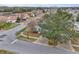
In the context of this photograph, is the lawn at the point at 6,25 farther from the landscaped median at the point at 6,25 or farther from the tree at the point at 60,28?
the tree at the point at 60,28

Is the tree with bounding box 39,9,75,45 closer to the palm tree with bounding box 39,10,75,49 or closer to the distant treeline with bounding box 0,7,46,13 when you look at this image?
the palm tree with bounding box 39,10,75,49

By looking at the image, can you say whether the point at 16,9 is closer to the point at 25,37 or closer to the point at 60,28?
the point at 25,37

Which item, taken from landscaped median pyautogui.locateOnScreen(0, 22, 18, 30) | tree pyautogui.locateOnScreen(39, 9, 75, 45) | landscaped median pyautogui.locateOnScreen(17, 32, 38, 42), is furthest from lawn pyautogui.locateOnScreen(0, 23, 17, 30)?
tree pyautogui.locateOnScreen(39, 9, 75, 45)

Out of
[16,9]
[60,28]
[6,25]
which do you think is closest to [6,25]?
[6,25]

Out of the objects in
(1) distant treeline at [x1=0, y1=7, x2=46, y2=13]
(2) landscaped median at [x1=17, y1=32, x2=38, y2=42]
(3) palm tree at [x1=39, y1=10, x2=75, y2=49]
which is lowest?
(2) landscaped median at [x1=17, y1=32, x2=38, y2=42]

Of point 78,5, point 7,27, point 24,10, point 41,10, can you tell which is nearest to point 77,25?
point 78,5
